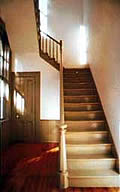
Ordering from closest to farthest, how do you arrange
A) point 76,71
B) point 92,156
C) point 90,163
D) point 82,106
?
point 90,163
point 92,156
point 82,106
point 76,71

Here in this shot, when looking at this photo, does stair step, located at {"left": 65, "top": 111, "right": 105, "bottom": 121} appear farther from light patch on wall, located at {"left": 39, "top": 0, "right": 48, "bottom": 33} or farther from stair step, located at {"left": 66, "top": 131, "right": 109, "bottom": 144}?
light patch on wall, located at {"left": 39, "top": 0, "right": 48, "bottom": 33}

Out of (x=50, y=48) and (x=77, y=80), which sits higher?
(x=50, y=48)

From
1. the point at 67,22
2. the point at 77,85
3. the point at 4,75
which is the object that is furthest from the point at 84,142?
the point at 67,22

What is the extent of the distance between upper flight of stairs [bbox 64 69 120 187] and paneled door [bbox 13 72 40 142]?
4.03 ft

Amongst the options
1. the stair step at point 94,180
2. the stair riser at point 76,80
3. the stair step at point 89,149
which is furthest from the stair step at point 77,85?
the stair step at point 94,180

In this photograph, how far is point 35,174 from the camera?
3.34 m

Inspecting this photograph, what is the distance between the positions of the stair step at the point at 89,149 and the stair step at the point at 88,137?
185mm

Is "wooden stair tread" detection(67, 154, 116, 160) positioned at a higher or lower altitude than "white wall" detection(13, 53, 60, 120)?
lower

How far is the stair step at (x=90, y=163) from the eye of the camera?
325cm

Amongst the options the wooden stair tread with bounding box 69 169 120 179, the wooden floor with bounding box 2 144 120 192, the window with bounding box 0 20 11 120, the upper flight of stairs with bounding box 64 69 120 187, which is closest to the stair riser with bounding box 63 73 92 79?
the upper flight of stairs with bounding box 64 69 120 187

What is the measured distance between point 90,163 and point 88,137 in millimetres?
613

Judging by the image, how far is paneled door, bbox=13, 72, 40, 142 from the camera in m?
5.98

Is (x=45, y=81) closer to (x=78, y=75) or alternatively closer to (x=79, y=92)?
(x=78, y=75)

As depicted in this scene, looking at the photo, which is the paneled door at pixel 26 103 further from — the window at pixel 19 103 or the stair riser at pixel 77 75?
the stair riser at pixel 77 75
